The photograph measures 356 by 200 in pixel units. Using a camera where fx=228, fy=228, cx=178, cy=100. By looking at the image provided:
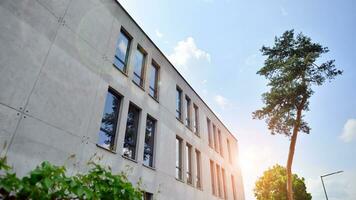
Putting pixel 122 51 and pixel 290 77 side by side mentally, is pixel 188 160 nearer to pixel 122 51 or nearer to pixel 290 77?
pixel 122 51

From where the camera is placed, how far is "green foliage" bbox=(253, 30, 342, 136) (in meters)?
19.2

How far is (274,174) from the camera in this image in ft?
124

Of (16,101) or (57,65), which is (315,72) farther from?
(16,101)

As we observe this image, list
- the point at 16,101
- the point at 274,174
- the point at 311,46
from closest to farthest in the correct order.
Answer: the point at 16,101, the point at 311,46, the point at 274,174

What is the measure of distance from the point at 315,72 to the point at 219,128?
9.61 metres

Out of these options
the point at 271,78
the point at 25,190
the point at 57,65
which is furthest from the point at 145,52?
the point at 271,78

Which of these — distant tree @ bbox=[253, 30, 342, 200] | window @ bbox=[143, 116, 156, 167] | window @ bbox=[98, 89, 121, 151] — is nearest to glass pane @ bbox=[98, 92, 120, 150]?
window @ bbox=[98, 89, 121, 151]

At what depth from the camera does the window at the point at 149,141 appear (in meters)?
10.8

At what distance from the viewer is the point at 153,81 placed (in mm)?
13219

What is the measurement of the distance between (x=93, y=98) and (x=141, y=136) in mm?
3055

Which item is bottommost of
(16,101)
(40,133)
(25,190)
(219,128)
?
(25,190)

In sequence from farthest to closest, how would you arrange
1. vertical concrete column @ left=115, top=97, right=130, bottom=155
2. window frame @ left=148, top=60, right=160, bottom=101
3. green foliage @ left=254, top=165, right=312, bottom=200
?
green foliage @ left=254, top=165, right=312, bottom=200 → window frame @ left=148, top=60, right=160, bottom=101 → vertical concrete column @ left=115, top=97, right=130, bottom=155

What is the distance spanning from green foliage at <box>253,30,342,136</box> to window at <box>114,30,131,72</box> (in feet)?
45.9

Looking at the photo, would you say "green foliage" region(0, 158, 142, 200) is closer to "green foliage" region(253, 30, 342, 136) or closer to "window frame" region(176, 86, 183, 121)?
"window frame" region(176, 86, 183, 121)
